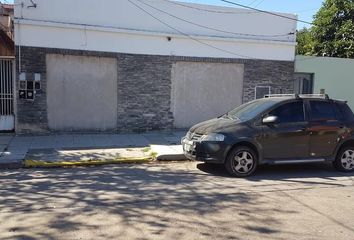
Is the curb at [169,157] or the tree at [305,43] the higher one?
the tree at [305,43]

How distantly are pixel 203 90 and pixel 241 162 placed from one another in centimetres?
713

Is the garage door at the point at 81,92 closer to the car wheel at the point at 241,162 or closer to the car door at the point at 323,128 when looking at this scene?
the car wheel at the point at 241,162

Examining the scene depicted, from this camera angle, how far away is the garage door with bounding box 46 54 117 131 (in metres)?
13.8

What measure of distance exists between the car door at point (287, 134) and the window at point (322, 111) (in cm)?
26

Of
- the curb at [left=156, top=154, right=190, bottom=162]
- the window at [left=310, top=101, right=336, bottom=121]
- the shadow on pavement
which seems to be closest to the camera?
the shadow on pavement

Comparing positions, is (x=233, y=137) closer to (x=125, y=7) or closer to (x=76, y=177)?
(x=76, y=177)

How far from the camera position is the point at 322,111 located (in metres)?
9.58

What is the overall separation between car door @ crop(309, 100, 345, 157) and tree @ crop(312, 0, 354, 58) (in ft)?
56.3

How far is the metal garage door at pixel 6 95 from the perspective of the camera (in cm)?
1370

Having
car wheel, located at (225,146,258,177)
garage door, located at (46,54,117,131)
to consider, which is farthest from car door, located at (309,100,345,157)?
garage door, located at (46,54,117,131)

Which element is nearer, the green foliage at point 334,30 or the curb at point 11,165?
the curb at point 11,165

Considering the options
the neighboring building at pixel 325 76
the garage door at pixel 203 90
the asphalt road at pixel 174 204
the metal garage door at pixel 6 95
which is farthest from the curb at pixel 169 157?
the neighboring building at pixel 325 76

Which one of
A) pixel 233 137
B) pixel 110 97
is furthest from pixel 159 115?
pixel 233 137

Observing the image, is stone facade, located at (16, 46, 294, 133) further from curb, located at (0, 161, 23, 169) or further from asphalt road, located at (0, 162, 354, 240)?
asphalt road, located at (0, 162, 354, 240)
